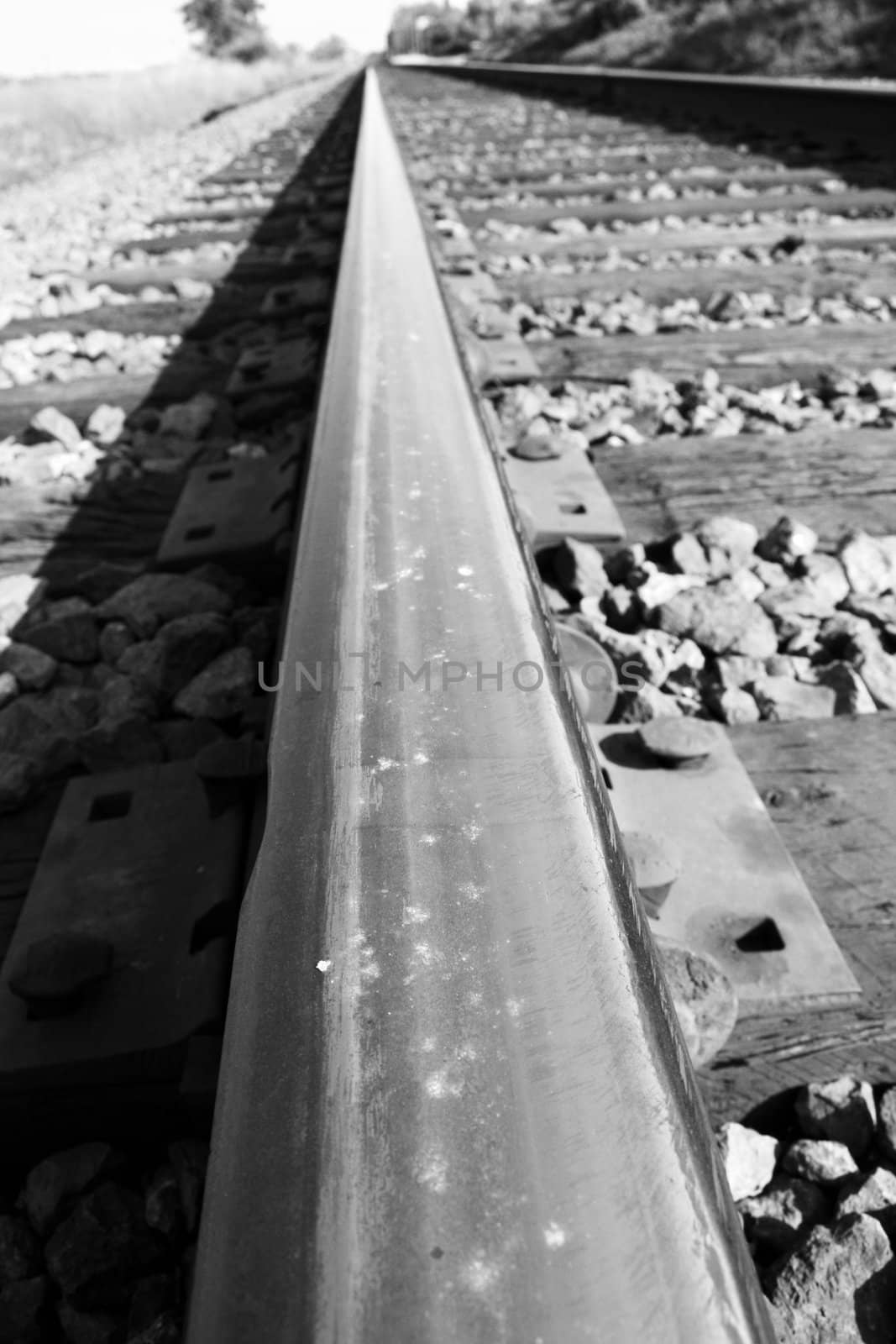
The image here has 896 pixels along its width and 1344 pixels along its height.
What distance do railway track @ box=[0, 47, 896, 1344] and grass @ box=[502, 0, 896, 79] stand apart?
46.0ft

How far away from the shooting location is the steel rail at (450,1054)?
0.51 meters

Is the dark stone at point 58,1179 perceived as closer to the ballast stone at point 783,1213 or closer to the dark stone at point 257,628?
the ballast stone at point 783,1213

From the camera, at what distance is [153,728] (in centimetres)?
143

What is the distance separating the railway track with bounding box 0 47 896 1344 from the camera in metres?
0.55

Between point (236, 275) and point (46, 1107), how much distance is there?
134 inches

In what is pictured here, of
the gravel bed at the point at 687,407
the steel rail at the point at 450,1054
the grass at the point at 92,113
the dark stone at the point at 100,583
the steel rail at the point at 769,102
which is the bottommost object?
the grass at the point at 92,113

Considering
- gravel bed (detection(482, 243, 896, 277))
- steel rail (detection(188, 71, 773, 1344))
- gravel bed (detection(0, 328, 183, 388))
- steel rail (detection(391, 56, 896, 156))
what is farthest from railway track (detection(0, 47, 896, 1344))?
steel rail (detection(391, 56, 896, 156))

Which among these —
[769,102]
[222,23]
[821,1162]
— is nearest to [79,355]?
[821,1162]

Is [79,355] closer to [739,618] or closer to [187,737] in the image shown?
[187,737]

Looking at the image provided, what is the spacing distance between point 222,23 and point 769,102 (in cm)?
6191

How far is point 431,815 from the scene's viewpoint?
78 cm

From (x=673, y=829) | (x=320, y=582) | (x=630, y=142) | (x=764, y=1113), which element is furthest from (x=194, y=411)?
(x=630, y=142)

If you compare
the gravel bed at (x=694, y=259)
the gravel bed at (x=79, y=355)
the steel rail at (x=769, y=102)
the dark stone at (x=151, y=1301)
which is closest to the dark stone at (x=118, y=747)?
the dark stone at (x=151, y=1301)

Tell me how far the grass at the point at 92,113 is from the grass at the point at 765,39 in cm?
762
